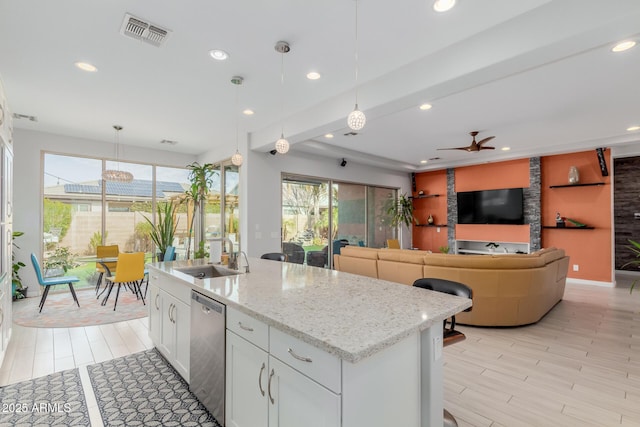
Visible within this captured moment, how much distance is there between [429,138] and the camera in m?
5.91

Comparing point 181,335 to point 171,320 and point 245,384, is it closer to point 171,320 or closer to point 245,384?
point 171,320

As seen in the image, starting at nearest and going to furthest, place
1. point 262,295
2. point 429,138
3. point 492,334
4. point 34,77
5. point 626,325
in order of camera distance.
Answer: point 262,295 → point 34,77 → point 492,334 → point 626,325 → point 429,138

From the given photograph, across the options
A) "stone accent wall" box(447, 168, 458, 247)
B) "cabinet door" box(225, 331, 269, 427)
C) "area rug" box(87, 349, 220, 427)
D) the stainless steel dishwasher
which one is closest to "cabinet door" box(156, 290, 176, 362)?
"area rug" box(87, 349, 220, 427)

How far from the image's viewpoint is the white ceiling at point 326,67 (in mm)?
2342

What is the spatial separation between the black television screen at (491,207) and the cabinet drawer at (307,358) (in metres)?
7.61

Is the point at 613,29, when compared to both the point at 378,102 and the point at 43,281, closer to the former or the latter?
the point at 378,102

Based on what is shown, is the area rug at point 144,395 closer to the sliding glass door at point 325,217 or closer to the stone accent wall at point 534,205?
the sliding glass door at point 325,217

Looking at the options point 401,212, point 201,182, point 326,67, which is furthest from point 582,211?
point 201,182

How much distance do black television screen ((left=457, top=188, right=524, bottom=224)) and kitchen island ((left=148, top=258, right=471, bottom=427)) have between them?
660 centimetres

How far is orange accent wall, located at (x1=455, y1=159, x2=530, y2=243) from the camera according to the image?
7309 millimetres

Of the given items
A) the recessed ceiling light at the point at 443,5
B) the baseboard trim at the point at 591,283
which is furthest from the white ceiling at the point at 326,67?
the baseboard trim at the point at 591,283

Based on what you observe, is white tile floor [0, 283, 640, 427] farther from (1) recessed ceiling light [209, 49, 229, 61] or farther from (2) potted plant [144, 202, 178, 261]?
(1) recessed ceiling light [209, 49, 229, 61]

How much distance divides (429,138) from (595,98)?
2.44m

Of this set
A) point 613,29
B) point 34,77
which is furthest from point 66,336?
point 613,29
